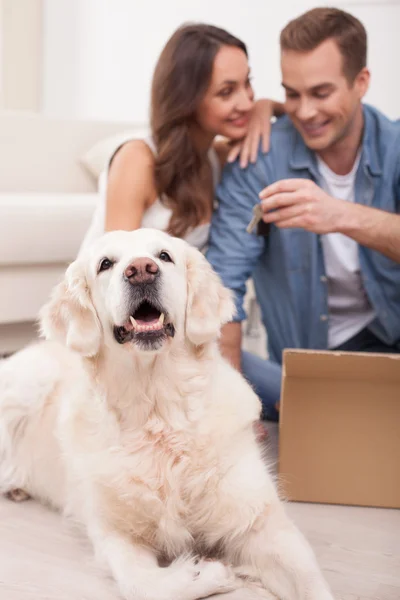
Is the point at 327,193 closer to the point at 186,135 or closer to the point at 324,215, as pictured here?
the point at 324,215

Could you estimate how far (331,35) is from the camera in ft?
6.51

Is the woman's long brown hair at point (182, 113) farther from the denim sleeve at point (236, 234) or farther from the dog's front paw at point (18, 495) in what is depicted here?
the dog's front paw at point (18, 495)

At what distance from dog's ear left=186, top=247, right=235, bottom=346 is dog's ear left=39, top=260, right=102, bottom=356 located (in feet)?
0.58

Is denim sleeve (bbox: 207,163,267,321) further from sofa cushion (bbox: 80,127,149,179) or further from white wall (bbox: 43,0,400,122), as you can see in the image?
white wall (bbox: 43,0,400,122)

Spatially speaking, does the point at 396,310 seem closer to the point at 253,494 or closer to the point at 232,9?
the point at 253,494

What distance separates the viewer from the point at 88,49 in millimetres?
4684

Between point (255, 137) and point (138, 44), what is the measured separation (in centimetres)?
261

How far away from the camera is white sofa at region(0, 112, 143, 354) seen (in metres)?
2.61

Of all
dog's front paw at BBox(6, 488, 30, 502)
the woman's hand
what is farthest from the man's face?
dog's front paw at BBox(6, 488, 30, 502)

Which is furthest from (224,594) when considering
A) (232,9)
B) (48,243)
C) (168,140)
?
(232,9)

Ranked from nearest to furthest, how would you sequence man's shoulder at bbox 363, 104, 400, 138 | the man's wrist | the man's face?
the man's wrist, the man's face, man's shoulder at bbox 363, 104, 400, 138

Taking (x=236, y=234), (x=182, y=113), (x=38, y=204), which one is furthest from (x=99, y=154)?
(x=236, y=234)

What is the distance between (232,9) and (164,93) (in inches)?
85.5

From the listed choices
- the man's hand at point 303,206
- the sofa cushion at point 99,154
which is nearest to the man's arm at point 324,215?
the man's hand at point 303,206
